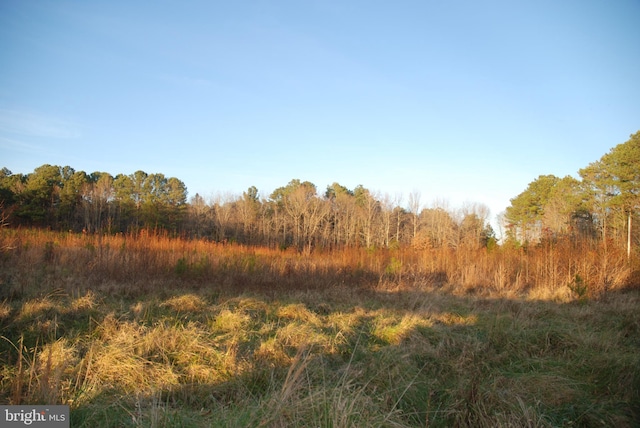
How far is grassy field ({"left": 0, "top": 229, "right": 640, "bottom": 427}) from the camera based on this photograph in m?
2.42

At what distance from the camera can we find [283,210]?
42.5m

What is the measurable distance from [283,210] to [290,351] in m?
38.9

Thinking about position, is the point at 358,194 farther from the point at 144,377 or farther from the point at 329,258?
the point at 144,377

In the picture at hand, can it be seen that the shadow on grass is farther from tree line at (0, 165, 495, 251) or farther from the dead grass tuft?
tree line at (0, 165, 495, 251)

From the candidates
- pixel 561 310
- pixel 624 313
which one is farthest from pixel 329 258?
pixel 624 313

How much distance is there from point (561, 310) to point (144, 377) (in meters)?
7.08

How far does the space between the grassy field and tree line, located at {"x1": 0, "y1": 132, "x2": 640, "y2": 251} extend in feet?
55.6

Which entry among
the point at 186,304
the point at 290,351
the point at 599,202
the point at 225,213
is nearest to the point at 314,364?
the point at 290,351

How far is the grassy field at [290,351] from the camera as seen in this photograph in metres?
2.42

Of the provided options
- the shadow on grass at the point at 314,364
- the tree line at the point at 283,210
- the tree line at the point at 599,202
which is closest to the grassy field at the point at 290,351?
the shadow on grass at the point at 314,364

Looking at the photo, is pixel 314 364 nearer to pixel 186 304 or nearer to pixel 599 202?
pixel 186 304

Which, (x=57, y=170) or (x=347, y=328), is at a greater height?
(x=57, y=170)

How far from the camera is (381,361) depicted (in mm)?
3500

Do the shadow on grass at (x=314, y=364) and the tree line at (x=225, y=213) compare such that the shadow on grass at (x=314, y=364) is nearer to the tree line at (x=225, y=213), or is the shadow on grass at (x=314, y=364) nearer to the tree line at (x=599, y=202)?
the tree line at (x=599, y=202)
